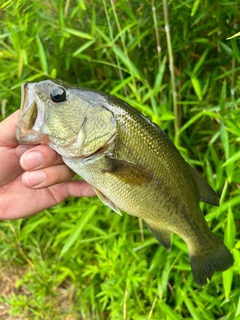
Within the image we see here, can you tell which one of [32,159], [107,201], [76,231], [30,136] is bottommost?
[76,231]

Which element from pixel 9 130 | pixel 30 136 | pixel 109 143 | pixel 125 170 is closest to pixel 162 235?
pixel 125 170

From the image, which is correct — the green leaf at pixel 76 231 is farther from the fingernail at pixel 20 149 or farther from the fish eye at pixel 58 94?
the fish eye at pixel 58 94

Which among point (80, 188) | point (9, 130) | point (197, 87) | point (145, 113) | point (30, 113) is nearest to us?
point (30, 113)

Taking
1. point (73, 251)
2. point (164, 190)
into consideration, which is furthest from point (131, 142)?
point (73, 251)

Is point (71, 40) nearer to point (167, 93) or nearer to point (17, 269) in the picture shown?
point (167, 93)

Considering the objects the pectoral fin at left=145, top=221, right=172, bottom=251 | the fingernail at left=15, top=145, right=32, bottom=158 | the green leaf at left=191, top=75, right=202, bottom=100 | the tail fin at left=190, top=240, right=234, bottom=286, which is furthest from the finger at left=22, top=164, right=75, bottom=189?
the green leaf at left=191, top=75, right=202, bottom=100

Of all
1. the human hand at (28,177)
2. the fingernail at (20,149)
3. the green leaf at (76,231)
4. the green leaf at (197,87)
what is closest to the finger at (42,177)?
the human hand at (28,177)

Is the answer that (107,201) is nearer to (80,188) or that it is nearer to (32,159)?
(32,159)
